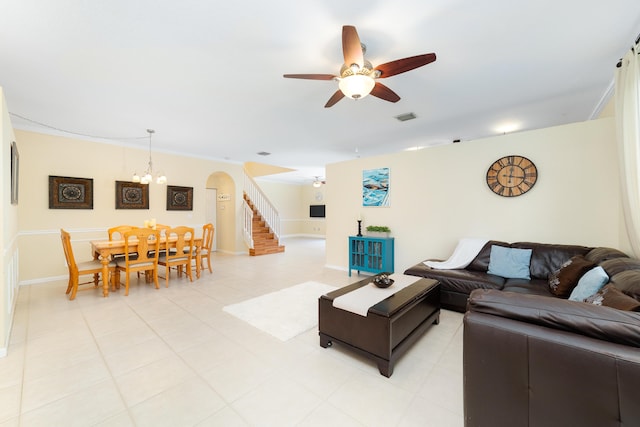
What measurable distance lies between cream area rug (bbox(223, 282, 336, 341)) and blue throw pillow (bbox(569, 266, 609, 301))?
2441 mm

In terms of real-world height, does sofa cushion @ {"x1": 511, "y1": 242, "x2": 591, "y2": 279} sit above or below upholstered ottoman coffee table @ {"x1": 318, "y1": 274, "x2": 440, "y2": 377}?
above

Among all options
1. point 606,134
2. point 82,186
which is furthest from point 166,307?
point 606,134

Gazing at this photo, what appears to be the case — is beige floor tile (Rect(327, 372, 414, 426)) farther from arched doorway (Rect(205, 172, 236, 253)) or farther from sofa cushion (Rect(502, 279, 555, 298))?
arched doorway (Rect(205, 172, 236, 253))

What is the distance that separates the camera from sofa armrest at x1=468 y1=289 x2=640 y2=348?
1081 millimetres

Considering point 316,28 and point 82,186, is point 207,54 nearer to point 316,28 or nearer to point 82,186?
point 316,28

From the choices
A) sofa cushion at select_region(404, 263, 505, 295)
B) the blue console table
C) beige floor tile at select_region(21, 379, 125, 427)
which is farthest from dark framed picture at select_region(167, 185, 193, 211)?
sofa cushion at select_region(404, 263, 505, 295)

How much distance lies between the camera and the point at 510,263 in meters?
3.35

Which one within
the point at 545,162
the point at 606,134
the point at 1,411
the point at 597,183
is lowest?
the point at 1,411

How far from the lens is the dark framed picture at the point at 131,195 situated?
18.7 feet

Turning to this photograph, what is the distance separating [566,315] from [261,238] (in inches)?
313

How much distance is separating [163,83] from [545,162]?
203 inches

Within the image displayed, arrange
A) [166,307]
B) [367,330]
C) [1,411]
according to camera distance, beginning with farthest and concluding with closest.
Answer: [166,307]
[367,330]
[1,411]

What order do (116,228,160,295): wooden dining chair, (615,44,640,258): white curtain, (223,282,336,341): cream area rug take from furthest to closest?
(116,228,160,295): wooden dining chair < (223,282,336,341): cream area rug < (615,44,640,258): white curtain

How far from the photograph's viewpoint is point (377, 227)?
200 inches
